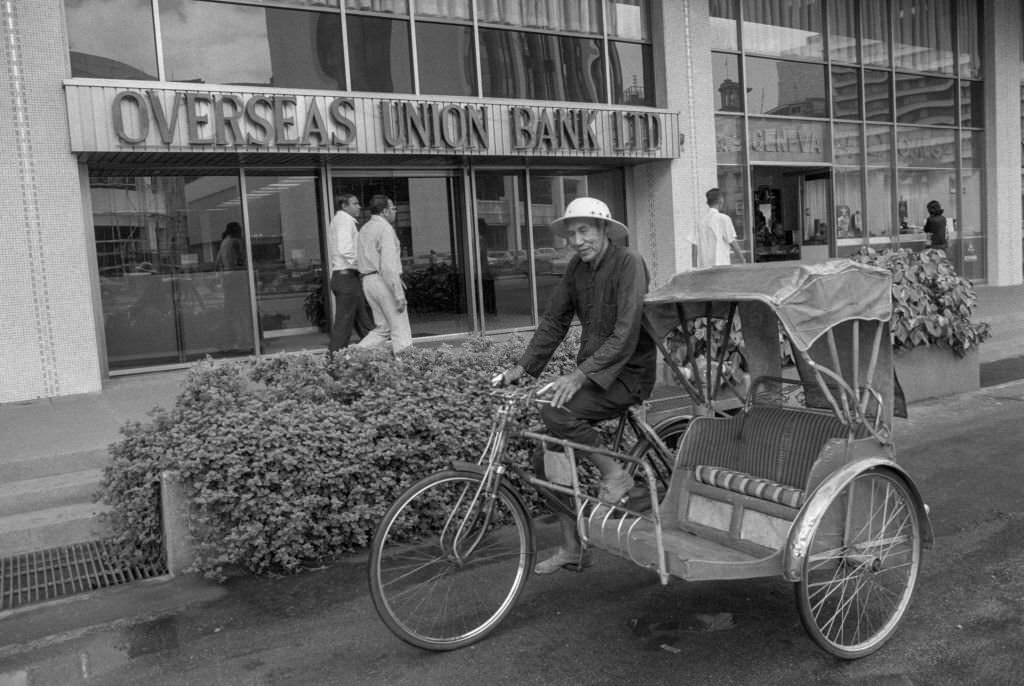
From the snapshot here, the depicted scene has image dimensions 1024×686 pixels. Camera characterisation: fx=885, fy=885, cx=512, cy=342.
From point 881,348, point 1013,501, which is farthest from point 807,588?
point 1013,501

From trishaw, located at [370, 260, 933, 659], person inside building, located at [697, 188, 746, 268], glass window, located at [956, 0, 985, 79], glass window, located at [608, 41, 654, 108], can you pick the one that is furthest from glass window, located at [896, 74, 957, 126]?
trishaw, located at [370, 260, 933, 659]

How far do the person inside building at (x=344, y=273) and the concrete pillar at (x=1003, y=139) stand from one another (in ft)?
49.0

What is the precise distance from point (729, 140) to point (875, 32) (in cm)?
464

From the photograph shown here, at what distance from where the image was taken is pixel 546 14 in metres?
13.1

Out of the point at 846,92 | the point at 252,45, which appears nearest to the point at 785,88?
the point at 846,92

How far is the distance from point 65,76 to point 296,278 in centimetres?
348

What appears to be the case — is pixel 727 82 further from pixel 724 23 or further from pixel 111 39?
pixel 111 39

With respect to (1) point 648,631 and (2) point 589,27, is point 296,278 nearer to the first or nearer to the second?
(2) point 589,27

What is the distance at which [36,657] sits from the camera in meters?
4.01

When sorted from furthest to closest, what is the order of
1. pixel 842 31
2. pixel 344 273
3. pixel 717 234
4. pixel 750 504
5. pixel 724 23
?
pixel 842 31, pixel 724 23, pixel 717 234, pixel 344 273, pixel 750 504

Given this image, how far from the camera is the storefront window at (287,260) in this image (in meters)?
11.1

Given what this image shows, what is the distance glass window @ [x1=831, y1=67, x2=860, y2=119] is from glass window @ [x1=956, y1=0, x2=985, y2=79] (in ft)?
11.2

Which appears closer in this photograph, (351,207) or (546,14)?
(351,207)

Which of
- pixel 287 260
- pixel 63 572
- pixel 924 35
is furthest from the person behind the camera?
pixel 924 35
